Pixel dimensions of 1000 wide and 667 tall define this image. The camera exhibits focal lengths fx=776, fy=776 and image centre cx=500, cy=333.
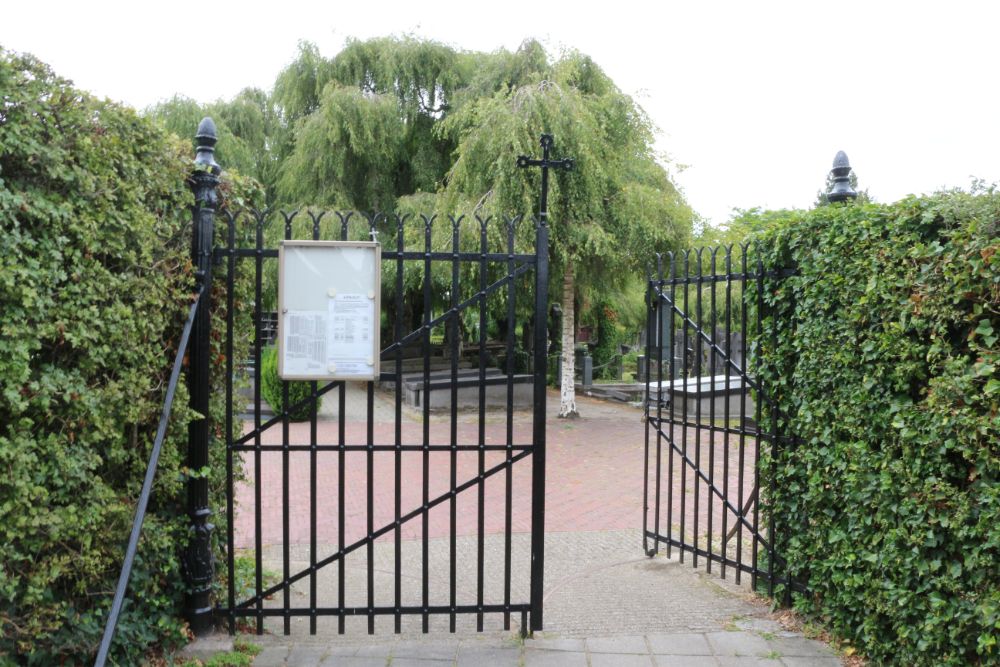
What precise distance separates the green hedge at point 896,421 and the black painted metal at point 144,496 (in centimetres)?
327

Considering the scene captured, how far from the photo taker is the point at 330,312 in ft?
13.3

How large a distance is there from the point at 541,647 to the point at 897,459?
80.6 inches

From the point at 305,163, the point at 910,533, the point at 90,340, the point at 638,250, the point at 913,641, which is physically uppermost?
the point at 305,163

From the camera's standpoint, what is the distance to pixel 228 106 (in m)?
18.9

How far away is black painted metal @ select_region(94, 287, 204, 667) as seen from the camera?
3.03m

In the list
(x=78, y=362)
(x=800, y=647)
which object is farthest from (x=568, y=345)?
(x=78, y=362)

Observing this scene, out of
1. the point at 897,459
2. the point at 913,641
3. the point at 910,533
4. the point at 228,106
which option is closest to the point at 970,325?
the point at 897,459

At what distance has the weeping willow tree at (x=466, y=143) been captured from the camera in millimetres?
12680

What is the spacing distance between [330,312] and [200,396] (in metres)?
0.80

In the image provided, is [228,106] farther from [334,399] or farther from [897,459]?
[897,459]

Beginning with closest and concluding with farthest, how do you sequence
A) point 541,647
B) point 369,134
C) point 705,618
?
point 541,647, point 705,618, point 369,134

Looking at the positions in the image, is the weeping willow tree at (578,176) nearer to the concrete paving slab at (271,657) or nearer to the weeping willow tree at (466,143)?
the weeping willow tree at (466,143)

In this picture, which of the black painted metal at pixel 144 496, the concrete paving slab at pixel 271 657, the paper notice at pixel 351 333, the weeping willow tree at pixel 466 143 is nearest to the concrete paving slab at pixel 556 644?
the concrete paving slab at pixel 271 657

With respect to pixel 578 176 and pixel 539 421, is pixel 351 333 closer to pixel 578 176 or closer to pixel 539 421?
pixel 539 421
